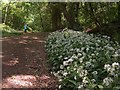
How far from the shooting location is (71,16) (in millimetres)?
23266

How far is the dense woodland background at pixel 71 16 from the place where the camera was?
657 inches

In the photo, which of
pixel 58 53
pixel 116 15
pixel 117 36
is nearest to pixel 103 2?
pixel 116 15

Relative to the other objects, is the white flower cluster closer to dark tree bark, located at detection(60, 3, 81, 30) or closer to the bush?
the bush

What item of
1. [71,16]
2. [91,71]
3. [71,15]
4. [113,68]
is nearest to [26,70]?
[91,71]

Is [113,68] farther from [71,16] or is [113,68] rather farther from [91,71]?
[71,16]

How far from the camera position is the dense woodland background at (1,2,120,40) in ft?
54.8

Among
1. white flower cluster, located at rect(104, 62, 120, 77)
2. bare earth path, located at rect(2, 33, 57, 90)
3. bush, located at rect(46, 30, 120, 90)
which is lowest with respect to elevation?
bare earth path, located at rect(2, 33, 57, 90)

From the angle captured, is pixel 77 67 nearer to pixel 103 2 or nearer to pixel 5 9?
pixel 103 2

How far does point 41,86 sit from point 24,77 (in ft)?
2.67

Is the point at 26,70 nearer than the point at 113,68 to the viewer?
No

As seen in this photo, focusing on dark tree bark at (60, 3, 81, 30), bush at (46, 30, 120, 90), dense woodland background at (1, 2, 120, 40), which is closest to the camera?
bush at (46, 30, 120, 90)

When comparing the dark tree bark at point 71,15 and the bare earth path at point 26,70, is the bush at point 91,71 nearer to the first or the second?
the bare earth path at point 26,70

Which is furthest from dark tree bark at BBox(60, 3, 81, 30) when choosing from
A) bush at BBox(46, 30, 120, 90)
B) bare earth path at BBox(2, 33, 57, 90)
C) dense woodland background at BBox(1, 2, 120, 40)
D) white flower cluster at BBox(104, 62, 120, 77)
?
white flower cluster at BBox(104, 62, 120, 77)

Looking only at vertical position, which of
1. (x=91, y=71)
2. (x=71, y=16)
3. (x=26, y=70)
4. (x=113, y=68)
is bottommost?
(x=26, y=70)
